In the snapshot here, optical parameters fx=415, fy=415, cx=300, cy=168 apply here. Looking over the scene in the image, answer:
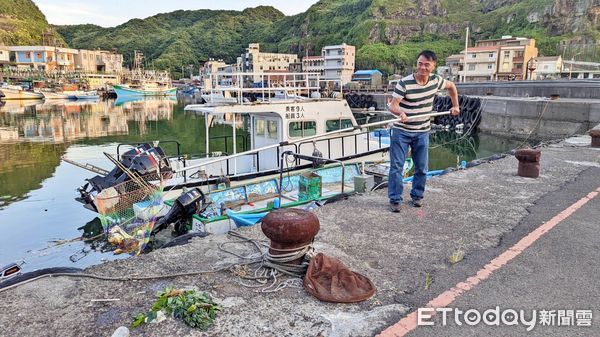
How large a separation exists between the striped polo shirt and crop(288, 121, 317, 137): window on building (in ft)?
19.7

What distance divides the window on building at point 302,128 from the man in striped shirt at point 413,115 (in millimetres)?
5880

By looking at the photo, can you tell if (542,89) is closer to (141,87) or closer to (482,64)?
(482,64)

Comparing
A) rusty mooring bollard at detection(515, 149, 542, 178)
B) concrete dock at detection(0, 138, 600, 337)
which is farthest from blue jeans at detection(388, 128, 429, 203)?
rusty mooring bollard at detection(515, 149, 542, 178)

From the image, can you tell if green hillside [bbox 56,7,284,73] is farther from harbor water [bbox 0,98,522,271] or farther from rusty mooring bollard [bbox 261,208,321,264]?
rusty mooring bollard [bbox 261,208,321,264]

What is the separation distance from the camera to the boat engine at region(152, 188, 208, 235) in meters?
8.02

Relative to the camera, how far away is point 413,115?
17.9 ft

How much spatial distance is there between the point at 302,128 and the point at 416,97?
20.8 feet

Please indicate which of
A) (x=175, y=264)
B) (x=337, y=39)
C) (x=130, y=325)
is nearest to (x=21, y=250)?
(x=175, y=264)

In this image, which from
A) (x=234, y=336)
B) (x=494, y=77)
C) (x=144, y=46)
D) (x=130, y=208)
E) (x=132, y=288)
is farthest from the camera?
(x=144, y=46)

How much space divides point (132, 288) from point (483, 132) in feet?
96.6

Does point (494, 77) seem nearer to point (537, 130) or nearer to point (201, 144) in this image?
point (537, 130)

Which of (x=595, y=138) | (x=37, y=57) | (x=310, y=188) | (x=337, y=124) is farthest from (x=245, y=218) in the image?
(x=37, y=57)

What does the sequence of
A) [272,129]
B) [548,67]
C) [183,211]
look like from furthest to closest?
1. [548,67]
2. [272,129]
3. [183,211]

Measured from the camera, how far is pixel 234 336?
297 cm
